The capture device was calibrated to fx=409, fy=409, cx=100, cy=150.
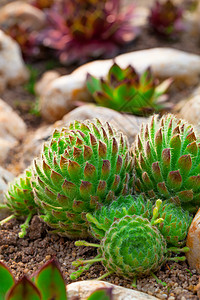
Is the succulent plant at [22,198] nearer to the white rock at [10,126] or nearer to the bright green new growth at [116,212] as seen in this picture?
the bright green new growth at [116,212]

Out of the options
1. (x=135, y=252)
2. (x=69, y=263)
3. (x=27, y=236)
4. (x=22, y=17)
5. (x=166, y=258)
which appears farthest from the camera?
(x=22, y=17)

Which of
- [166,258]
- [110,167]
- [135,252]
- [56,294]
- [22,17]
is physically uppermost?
[22,17]

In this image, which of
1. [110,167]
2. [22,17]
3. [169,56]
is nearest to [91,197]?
[110,167]

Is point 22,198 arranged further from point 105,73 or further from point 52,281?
point 105,73

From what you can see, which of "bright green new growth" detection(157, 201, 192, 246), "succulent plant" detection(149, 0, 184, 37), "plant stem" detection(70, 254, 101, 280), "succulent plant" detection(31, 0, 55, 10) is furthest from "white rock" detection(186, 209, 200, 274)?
"succulent plant" detection(31, 0, 55, 10)

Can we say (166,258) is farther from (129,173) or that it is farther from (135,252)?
(129,173)
